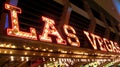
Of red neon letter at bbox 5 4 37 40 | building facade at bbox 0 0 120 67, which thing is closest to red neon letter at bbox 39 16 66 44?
building facade at bbox 0 0 120 67

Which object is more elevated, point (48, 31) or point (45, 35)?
point (48, 31)

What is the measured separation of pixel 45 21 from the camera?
7.31m

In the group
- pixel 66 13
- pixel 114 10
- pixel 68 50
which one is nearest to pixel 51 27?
pixel 68 50

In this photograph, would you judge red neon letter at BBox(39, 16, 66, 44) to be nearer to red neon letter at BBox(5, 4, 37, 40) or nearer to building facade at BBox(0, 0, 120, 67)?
building facade at BBox(0, 0, 120, 67)

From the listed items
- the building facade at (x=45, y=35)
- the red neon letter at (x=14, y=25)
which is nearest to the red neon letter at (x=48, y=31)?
the building facade at (x=45, y=35)

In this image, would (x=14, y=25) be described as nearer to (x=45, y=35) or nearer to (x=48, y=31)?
(x=45, y=35)

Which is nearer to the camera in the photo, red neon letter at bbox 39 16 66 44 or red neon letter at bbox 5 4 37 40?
red neon letter at bbox 5 4 37 40

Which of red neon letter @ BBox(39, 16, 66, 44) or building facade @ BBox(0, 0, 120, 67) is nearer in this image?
building facade @ BBox(0, 0, 120, 67)

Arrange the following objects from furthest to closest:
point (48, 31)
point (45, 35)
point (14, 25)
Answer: point (48, 31)
point (45, 35)
point (14, 25)

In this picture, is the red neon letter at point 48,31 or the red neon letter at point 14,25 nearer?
the red neon letter at point 14,25

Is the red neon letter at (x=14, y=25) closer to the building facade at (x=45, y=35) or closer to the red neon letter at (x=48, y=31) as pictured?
the building facade at (x=45, y=35)

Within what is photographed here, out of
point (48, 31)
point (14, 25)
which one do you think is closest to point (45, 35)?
point (48, 31)

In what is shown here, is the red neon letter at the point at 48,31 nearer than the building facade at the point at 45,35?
No

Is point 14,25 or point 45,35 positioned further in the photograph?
point 45,35
